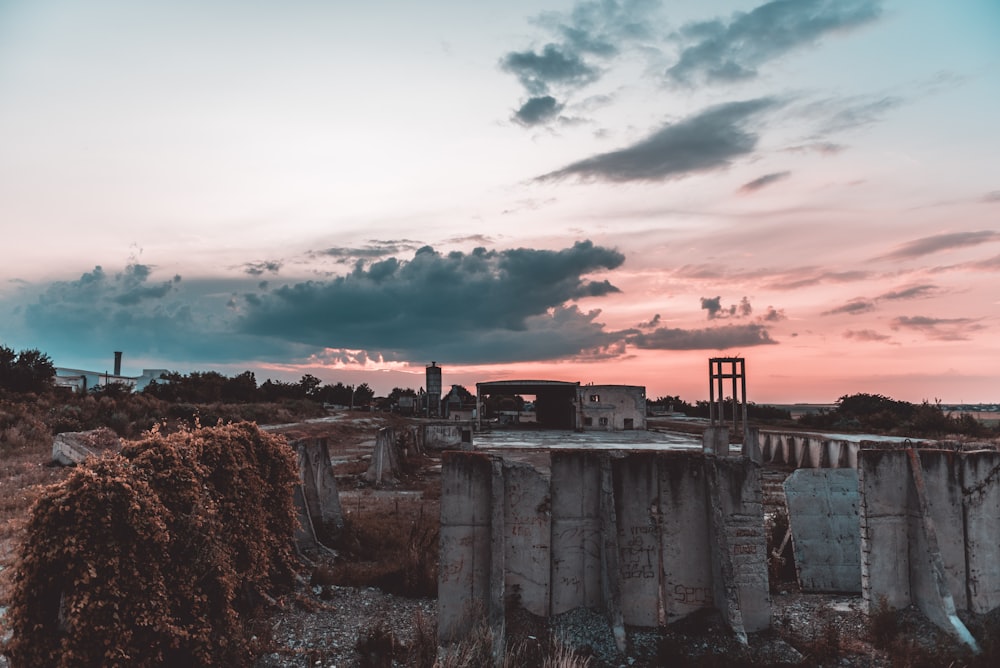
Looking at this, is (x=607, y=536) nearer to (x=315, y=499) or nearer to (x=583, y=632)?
(x=583, y=632)

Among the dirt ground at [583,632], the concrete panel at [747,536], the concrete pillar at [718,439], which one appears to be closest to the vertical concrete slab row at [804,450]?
the concrete pillar at [718,439]

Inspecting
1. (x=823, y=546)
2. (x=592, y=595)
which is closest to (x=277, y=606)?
(x=592, y=595)

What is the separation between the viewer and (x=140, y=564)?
6461 mm

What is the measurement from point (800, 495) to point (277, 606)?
8513 millimetres

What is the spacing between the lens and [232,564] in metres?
8.10

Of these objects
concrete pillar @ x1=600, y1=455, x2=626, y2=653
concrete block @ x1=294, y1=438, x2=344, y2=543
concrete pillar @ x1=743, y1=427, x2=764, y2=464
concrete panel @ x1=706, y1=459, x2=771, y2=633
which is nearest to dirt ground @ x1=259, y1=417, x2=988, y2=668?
concrete pillar @ x1=600, y1=455, x2=626, y2=653

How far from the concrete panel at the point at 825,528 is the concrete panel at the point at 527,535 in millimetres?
4488

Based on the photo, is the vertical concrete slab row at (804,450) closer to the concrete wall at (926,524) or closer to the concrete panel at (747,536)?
the concrete wall at (926,524)

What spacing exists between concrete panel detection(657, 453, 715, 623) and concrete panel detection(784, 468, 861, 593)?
2.61m

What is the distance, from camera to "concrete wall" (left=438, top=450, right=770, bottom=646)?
8281 millimetres

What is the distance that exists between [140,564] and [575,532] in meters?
5.14

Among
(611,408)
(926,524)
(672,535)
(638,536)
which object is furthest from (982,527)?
(611,408)

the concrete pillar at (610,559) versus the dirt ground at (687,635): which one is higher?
the concrete pillar at (610,559)

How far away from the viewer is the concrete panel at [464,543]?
322 inches
